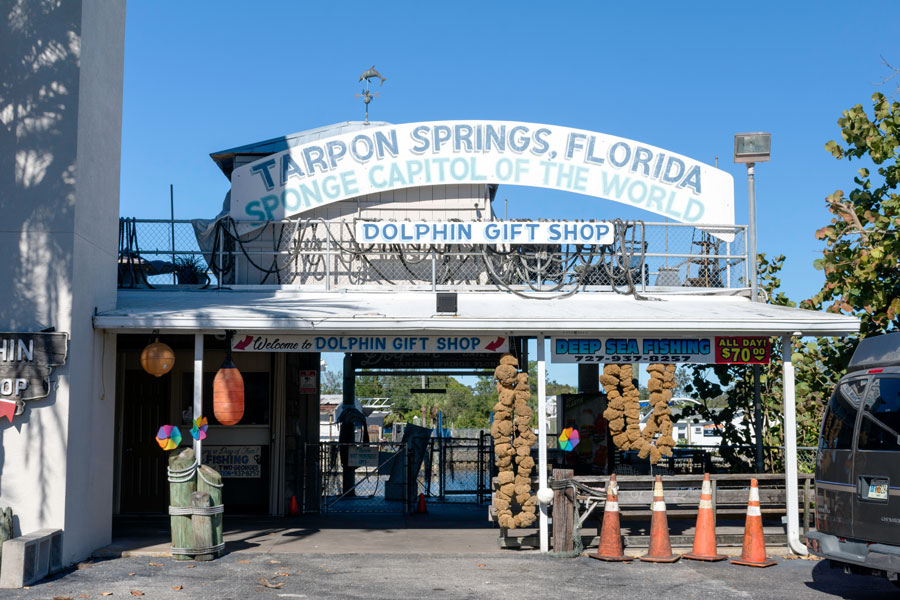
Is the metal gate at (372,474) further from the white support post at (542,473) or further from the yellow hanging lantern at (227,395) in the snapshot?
the white support post at (542,473)

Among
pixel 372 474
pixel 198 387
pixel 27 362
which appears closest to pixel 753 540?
pixel 198 387

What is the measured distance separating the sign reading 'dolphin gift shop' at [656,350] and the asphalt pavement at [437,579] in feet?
8.06

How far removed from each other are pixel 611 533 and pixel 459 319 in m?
3.05

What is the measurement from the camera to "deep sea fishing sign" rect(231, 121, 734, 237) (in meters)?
14.3

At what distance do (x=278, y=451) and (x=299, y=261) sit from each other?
3.11m

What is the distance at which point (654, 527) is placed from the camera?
10523mm

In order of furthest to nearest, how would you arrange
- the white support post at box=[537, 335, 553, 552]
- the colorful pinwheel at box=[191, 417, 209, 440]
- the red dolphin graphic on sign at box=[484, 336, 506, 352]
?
the red dolphin graphic on sign at box=[484, 336, 506, 352] → the white support post at box=[537, 335, 553, 552] → the colorful pinwheel at box=[191, 417, 209, 440]

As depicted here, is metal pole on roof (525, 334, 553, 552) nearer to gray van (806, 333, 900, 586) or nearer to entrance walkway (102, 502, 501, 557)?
entrance walkway (102, 502, 501, 557)

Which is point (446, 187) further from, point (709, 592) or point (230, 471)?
point (709, 592)

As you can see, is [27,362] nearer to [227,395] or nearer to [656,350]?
[227,395]

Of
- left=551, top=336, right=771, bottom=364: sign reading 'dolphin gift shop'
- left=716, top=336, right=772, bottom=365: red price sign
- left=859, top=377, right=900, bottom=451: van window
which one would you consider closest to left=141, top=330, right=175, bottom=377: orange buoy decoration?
left=551, top=336, right=771, bottom=364: sign reading 'dolphin gift shop'

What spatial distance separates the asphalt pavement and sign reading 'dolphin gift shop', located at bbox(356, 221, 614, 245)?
179 inches

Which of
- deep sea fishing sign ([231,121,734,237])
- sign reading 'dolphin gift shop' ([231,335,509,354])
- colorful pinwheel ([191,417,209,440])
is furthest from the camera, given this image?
deep sea fishing sign ([231,121,734,237])

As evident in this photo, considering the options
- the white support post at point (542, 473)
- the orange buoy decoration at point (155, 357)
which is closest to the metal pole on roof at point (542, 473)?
the white support post at point (542, 473)
